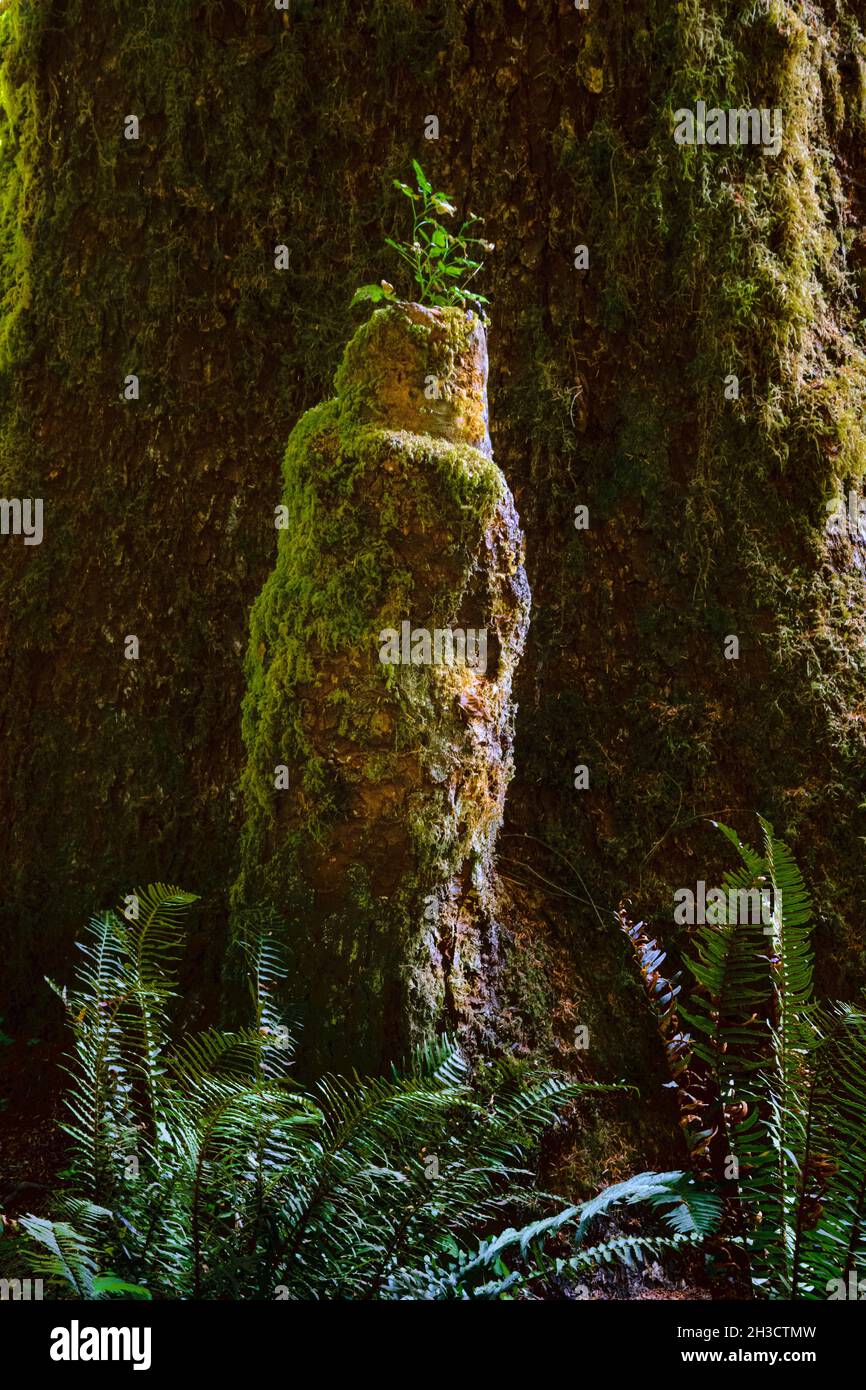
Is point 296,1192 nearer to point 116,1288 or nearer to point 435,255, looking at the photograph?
point 116,1288

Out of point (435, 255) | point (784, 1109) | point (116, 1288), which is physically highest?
point (435, 255)

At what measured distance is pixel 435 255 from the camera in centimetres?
353

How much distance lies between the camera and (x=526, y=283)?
13.2 feet

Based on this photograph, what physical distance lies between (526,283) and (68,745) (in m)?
2.23

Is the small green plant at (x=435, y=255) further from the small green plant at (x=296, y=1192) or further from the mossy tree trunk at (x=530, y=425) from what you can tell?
the small green plant at (x=296, y=1192)

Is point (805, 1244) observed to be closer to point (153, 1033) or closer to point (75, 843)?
point (153, 1033)

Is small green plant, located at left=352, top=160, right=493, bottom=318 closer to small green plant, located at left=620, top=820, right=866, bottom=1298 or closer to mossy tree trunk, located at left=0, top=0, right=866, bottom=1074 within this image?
mossy tree trunk, located at left=0, top=0, right=866, bottom=1074

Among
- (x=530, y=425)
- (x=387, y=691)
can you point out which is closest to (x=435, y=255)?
(x=530, y=425)

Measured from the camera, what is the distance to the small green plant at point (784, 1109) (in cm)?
263

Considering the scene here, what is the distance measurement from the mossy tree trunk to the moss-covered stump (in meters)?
0.61

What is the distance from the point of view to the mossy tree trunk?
3939mm

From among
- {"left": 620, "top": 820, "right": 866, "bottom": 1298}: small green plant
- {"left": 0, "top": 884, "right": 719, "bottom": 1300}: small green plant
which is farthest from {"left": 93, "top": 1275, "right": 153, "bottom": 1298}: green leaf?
{"left": 620, "top": 820, "right": 866, "bottom": 1298}: small green plant

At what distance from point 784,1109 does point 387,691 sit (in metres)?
1.43

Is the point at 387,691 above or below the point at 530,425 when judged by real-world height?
below
